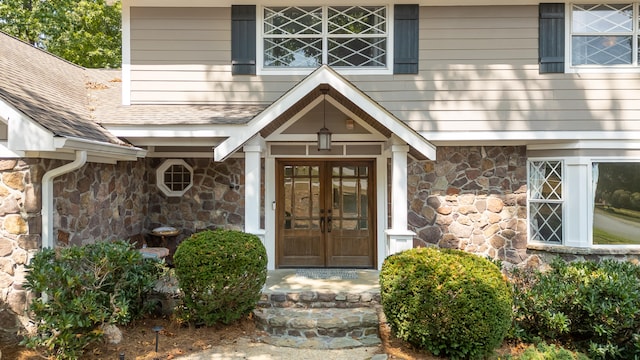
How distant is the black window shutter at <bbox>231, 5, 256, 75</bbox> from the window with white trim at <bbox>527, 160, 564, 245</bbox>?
5435 millimetres

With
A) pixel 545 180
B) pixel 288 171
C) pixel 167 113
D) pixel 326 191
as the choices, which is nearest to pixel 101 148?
pixel 167 113

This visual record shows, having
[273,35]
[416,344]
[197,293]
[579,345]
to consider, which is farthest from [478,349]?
[273,35]

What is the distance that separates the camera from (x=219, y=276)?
513 centimetres

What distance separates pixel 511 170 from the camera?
762 cm

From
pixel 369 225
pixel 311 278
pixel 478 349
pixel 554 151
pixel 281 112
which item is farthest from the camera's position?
pixel 369 225

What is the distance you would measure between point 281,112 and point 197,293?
2.75 meters

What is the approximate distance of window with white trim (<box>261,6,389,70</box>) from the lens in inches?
289

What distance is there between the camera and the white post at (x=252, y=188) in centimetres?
622

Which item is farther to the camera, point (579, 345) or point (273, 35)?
point (273, 35)

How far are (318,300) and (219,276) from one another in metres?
1.58

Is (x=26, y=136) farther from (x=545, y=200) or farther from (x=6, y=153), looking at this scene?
(x=545, y=200)

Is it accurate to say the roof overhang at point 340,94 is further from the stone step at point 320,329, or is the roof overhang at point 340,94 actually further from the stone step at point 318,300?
the stone step at point 320,329

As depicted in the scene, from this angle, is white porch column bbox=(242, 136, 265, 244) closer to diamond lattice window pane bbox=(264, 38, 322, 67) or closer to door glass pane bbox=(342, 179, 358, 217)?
diamond lattice window pane bbox=(264, 38, 322, 67)

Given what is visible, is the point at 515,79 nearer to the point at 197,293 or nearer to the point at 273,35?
the point at 273,35
